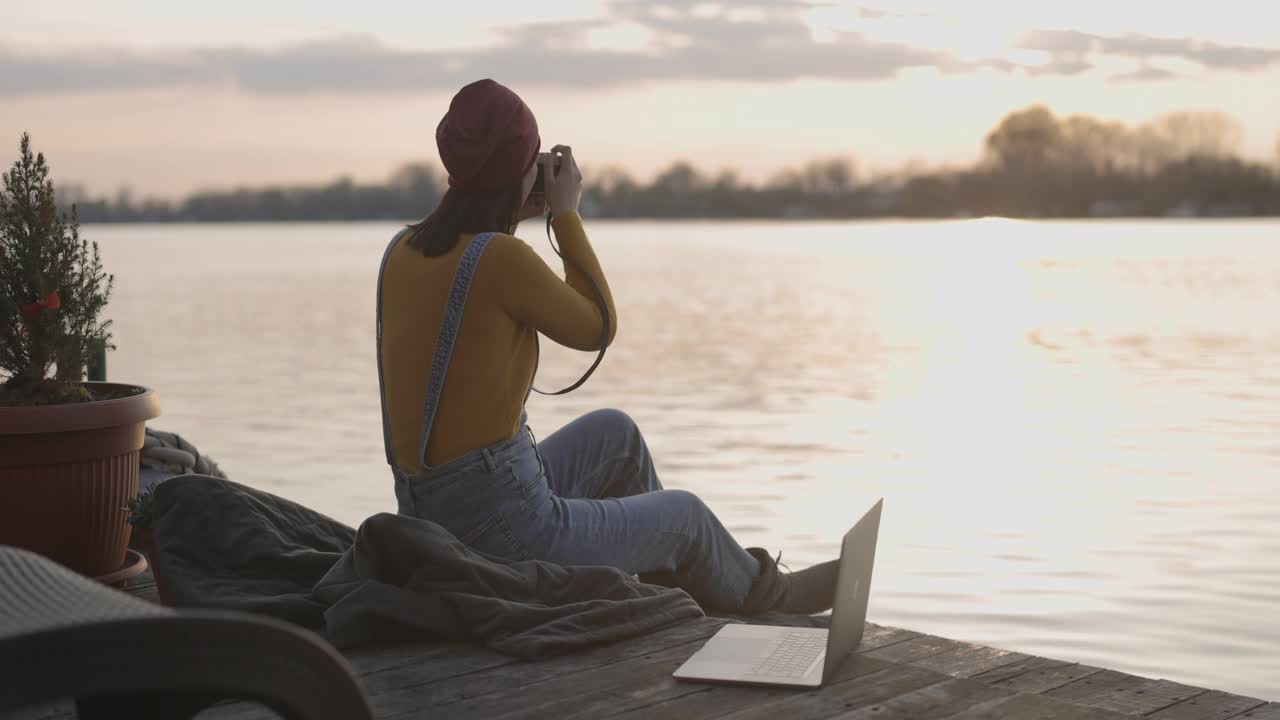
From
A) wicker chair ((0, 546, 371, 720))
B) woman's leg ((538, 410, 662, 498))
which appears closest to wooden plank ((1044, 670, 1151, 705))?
woman's leg ((538, 410, 662, 498))

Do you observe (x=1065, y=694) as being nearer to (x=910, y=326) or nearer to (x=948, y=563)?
(x=948, y=563)

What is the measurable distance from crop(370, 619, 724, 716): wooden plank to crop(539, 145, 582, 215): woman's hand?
3.60 feet

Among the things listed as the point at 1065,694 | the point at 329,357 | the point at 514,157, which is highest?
the point at 514,157

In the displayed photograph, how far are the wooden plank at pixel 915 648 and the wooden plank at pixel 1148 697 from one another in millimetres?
449

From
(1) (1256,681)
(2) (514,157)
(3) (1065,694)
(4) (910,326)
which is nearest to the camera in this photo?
(3) (1065,694)

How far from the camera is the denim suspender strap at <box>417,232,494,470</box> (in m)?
3.23

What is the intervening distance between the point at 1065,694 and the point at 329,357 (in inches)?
604

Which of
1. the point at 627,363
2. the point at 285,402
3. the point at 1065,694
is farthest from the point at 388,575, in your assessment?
the point at 627,363

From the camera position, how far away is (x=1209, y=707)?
9.94 ft

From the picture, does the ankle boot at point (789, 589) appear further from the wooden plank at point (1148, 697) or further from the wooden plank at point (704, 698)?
the wooden plank at point (1148, 697)

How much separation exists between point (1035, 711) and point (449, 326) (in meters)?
1.53

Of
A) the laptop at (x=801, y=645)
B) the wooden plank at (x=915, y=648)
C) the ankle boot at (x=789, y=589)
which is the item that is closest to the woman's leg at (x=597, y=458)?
the ankle boot at (x=789, y=589)

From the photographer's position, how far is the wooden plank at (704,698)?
278cm

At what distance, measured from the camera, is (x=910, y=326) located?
23.6 m
